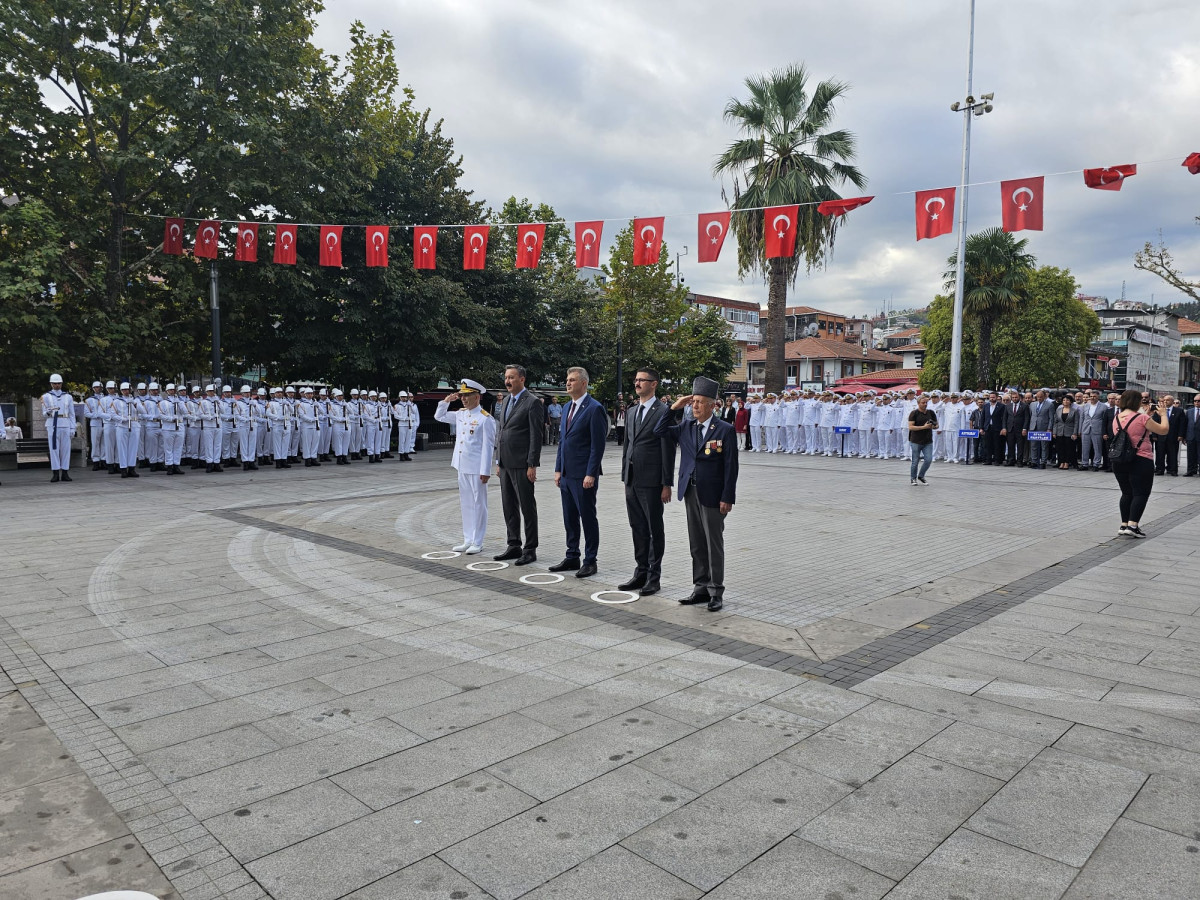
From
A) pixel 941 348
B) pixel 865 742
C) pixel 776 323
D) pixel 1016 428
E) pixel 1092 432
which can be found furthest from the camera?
pixel 941 348

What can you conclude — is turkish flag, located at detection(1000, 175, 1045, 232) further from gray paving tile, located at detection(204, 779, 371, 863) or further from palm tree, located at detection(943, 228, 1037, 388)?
palm tree, located at detection(943, 228, 1037, 388)

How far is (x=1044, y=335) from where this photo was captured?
54.1 meters

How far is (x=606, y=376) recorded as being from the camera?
3672 centimetres

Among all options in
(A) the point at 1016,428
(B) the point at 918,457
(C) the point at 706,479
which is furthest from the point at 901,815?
(A) the point at 1016,428

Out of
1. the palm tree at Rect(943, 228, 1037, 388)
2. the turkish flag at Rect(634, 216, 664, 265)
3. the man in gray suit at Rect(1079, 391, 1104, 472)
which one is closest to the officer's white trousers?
the turkish flag at Rect(634, 216, 664, 265)

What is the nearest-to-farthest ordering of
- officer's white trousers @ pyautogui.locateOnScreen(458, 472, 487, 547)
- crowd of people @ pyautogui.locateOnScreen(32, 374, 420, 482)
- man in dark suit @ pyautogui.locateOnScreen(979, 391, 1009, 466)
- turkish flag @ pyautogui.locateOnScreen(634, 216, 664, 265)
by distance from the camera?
officer's white trousers @ pyautogui.locateOnScreen(458, 472, 487, 547), crowd of people @ pyautogui.locateOnScreen(32, 374, 420, 482), turkish flag @ pyautogui.locateOnScreen(634, 216, 664, 265), man in dark suit @ pyautogui.locateOnScreen(979, 391, 1009, 466)

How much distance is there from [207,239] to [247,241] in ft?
3.03

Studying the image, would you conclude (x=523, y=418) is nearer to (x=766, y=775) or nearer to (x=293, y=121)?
(x=766, y=775)

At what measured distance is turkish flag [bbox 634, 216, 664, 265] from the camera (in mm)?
17422

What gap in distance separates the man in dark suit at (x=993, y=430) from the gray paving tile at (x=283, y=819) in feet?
71.7

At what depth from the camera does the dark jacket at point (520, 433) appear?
7977mm

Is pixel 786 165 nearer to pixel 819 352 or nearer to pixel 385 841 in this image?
pixel 385 841

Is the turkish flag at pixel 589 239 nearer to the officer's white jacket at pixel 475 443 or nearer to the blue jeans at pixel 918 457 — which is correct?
the blue jeans at pixel 918 457

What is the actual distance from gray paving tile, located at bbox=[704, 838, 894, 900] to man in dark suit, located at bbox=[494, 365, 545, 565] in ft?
17.5
